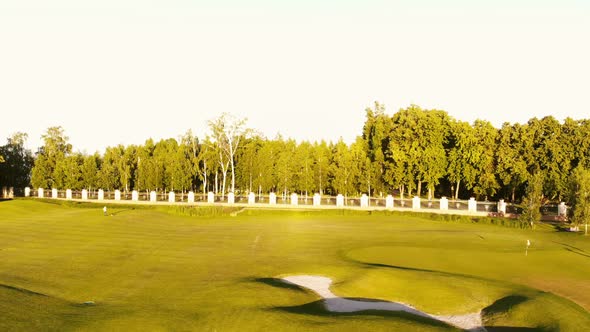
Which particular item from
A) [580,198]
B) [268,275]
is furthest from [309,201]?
[268,275]

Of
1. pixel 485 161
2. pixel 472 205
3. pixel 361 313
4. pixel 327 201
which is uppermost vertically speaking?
pixel 485 161

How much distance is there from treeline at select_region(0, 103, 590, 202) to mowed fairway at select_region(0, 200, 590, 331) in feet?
68.9

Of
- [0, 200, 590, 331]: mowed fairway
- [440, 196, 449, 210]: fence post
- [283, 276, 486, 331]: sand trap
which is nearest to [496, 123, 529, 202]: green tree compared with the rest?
[440, 196, 449, 210]: fence post

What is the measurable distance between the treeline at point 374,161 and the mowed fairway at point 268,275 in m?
21.0

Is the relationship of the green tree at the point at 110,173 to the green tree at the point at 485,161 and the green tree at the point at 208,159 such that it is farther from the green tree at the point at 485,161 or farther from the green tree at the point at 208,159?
the green tree at the point at 485,161

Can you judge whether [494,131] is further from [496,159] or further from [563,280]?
[563,280]

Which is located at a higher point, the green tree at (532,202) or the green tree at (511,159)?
the green tree at (511,159)

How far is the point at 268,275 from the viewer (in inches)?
922

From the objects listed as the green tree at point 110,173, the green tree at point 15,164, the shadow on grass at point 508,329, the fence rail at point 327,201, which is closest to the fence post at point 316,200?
the fence rail at point 327,201

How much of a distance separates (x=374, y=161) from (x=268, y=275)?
51.4 meters

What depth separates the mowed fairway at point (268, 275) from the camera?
52.5 feet

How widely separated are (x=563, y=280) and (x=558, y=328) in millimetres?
8379

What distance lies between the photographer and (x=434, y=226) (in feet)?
150

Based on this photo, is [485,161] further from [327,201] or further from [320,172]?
[320,172]
